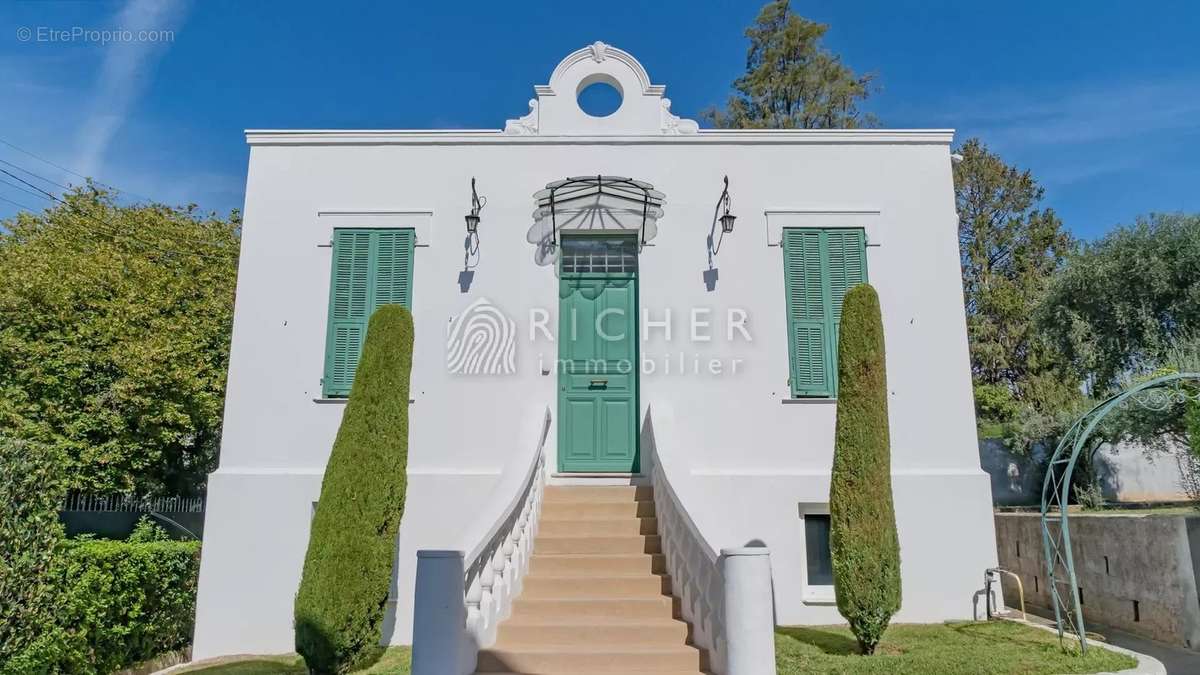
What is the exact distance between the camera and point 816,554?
7.21 meters

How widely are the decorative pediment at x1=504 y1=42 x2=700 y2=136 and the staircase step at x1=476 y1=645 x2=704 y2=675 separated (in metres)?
5.95

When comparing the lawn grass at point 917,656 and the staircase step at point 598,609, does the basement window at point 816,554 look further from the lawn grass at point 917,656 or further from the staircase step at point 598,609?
the staircase step at point 598,609

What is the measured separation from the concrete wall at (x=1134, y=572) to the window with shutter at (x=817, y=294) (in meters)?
4.07

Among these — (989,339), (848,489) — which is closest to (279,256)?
(848,489)

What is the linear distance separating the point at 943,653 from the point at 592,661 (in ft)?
9.59

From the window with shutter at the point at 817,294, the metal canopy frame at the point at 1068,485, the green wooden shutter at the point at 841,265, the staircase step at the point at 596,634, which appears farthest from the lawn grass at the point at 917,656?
the green wooden shutter at the point at 841,265

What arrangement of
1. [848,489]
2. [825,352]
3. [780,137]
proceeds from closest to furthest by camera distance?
[848,489] → [825,352] → [780,137]

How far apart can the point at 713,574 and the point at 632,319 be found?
4.00m

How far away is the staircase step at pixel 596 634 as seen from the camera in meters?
4.83

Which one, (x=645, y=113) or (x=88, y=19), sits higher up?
(x=88, y=19)

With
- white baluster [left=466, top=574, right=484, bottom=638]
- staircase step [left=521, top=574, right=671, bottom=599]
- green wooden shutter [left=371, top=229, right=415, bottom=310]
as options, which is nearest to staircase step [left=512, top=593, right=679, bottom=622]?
staircase step [left=521, top=574, right=671, bottom=599]

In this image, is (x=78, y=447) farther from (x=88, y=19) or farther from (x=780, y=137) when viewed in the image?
(x=780, y=137)

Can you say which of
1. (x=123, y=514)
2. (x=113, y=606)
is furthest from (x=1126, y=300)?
(x=123, y=514)

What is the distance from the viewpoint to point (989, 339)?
18.4 m
